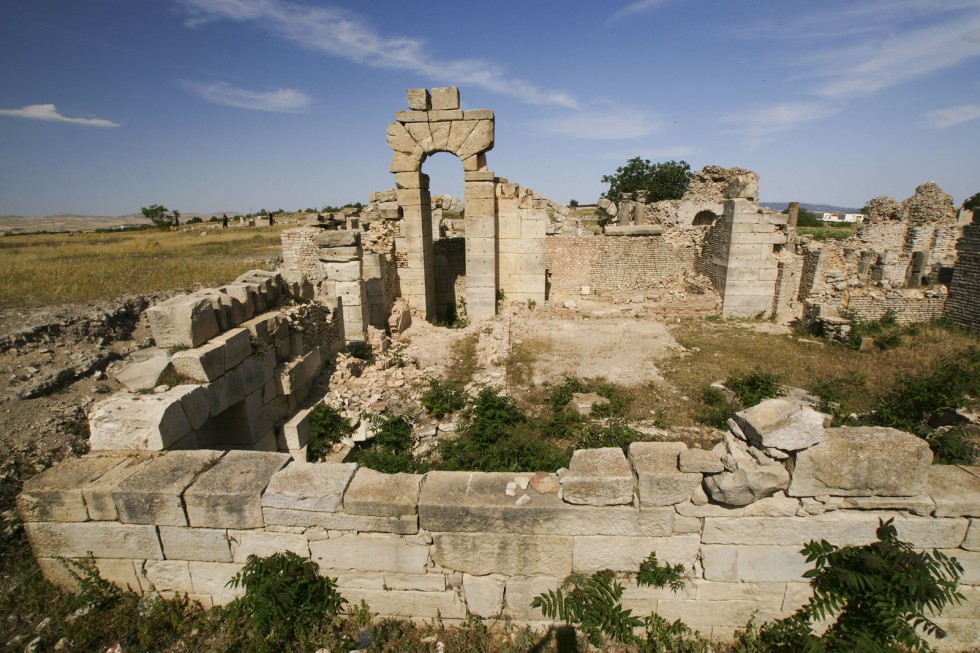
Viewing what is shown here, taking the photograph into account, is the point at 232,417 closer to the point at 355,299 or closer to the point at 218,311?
the point at 218,311

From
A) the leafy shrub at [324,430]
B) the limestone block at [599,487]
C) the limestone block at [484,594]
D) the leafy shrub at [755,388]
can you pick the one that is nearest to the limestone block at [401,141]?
the leafy shrub at [324,430]

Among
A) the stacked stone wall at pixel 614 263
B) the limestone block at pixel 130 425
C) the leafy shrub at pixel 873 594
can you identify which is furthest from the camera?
the stacked stone wall at pixel 614 263

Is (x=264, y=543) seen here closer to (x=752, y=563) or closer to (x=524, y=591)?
(x=524, y=591)

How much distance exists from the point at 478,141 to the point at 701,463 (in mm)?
10349

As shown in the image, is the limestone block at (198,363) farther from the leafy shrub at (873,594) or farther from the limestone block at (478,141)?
the limestone block at (478,141)

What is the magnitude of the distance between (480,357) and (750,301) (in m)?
8.39

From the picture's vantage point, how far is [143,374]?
4176 millimetres

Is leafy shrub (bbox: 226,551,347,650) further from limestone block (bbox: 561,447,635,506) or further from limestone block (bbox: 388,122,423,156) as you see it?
limestone block (bbox: 388,122,423,156)

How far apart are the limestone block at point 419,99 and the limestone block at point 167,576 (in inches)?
431

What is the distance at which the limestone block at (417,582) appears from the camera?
310 cm

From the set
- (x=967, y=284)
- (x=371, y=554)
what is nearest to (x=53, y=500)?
(x=371, y=554)

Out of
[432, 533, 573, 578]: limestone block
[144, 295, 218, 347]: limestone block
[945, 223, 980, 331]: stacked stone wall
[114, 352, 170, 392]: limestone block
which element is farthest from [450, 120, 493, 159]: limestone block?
[945, 223, 980, 331]: stacked stone wall

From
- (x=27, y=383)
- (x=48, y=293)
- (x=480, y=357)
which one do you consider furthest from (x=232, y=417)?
(x=48, y=293)

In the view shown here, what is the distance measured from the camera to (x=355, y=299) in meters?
8.79
